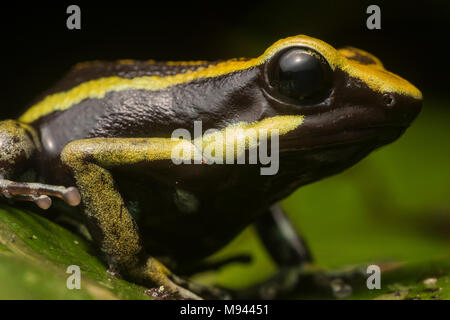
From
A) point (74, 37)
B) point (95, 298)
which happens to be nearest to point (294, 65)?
point (95, 298)

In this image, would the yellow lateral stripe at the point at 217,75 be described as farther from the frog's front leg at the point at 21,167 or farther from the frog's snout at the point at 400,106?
the frog's front leg at the point at 21,167

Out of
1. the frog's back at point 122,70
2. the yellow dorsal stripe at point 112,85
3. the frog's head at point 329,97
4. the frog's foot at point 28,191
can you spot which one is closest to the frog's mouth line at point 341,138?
the frog's head at point 329,97

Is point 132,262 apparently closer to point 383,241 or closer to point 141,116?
point 141,116

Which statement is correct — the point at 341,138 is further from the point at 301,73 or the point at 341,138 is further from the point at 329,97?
the point at 301,73

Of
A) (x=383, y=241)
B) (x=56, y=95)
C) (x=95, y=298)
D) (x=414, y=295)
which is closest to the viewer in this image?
(x=95, y=298)

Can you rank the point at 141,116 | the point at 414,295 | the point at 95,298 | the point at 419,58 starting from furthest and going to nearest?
the point at 419,58 < the point at 141,116 < the point at 414,295 < the point at 95,298

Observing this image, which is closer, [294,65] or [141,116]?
[294,65]

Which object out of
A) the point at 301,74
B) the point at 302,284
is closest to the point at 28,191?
the point at 301,74
